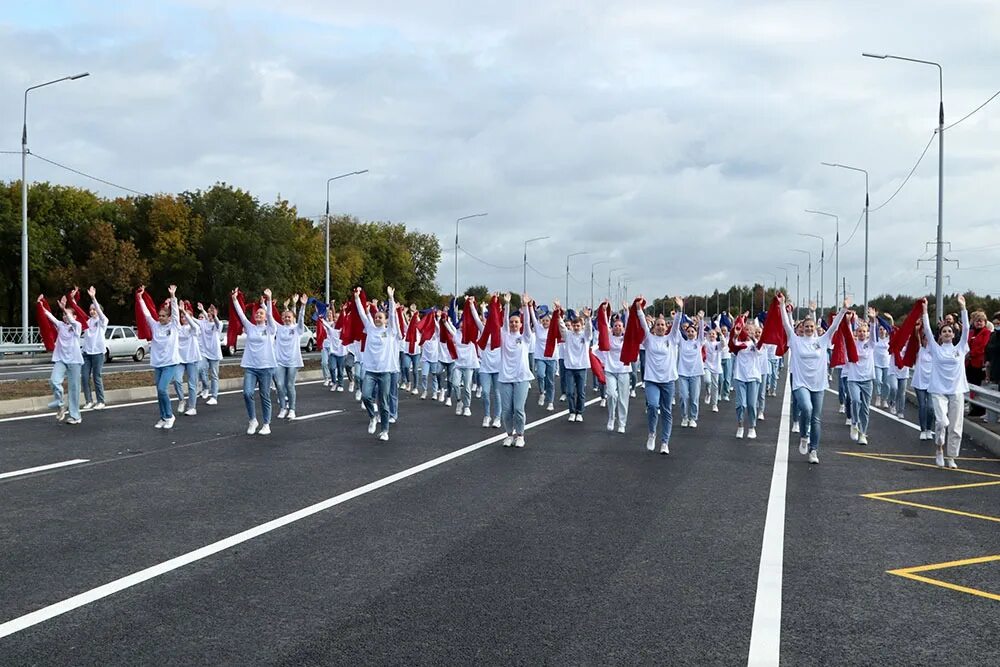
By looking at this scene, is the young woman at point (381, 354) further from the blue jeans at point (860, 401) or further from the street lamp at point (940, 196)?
the street lamp at point (940, 196)

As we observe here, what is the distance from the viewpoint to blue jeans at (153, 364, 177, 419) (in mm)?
15898

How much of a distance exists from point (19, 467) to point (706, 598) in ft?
27.6

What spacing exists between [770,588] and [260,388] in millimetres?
10617

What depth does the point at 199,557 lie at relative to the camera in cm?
725

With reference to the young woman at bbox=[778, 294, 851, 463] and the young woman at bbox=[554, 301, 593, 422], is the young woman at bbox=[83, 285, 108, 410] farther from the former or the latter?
the young woman at bbox=[778, 294, 851, 463]

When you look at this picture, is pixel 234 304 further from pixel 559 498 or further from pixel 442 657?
pixel 442 657

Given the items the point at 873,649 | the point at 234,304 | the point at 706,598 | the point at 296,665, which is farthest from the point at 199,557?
the point at 234,304

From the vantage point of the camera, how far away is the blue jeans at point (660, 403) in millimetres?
13961

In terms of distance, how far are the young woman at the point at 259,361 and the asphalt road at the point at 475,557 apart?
1.96 metres

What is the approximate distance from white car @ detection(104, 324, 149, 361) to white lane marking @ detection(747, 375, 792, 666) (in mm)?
36615

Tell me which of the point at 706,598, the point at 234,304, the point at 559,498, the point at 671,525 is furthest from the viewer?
the point at 234,304

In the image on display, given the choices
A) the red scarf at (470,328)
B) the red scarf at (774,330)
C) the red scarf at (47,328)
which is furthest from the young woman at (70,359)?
the red scarf at (774,330)

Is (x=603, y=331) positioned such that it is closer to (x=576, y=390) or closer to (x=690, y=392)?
(x=576, y=390)

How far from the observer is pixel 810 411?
13328 mm
